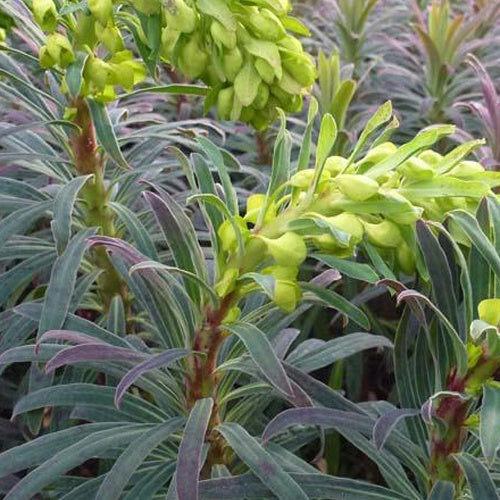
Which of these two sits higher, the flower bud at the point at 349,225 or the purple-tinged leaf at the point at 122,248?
the flower bud at the point at 349,225

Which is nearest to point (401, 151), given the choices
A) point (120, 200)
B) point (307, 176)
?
point (307, 176)

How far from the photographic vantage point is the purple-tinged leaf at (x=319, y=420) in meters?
1.03

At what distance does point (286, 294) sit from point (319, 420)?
20cm

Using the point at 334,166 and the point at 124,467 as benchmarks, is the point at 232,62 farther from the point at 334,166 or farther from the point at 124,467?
the point at 124,467

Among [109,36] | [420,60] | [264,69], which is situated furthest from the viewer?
[420,60]

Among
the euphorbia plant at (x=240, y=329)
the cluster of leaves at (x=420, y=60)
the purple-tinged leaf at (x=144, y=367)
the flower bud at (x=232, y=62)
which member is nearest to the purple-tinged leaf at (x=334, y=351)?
the euphorbia plant at (x=240, y=329)

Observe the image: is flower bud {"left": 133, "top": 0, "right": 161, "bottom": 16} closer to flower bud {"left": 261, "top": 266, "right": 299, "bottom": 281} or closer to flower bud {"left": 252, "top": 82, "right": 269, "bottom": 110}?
flower bud {"left": 252, "top": 82, "right": 269, "bottom": 110}

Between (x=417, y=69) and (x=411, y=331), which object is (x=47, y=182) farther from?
(x=417, y=69)

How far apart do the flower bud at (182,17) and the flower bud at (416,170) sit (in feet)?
1.19

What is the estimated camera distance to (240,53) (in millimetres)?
1125

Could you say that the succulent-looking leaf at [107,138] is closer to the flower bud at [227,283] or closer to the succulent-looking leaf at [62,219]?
the succulent-looking leaf at [62,219]

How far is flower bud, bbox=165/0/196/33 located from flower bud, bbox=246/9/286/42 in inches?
3.3

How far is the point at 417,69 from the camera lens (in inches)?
109

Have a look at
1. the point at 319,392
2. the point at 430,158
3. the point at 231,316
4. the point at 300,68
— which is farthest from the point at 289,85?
the point at 319,392
